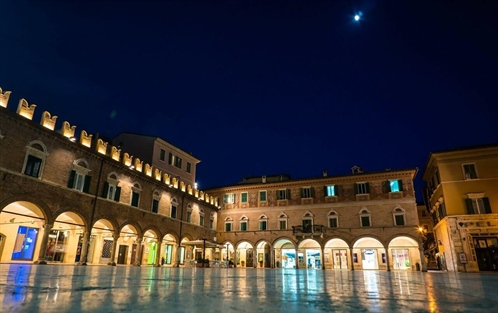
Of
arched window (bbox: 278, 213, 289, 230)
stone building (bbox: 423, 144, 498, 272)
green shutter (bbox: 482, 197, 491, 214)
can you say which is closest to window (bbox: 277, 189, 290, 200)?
arched window (bbox: 278, 213, 289, 230)

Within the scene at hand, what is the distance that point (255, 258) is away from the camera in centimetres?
3444

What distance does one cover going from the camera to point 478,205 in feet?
Answer: 79.9

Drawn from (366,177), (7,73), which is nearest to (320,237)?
(366,177)

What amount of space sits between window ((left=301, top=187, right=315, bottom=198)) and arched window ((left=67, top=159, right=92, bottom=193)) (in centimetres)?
2177

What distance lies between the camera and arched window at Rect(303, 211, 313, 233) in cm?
3266

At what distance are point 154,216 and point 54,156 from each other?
389 inches

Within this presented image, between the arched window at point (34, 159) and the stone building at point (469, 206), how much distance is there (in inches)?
1141

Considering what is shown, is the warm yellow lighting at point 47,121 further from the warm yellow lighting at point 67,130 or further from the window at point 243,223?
the window at point 243,223

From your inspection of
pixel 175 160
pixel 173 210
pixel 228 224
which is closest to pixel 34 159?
pixel 173 210

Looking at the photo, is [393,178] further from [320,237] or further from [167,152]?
[167,152]

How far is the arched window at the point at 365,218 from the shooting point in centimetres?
3111

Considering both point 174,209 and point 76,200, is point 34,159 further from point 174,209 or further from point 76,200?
point 174,209

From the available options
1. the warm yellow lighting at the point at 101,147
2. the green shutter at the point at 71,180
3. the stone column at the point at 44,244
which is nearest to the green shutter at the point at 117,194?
the warm yellow lighting at the point at 101,147

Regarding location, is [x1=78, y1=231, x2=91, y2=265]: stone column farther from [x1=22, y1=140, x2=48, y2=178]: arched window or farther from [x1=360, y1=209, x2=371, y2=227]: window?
[x1=360, y1=209, x2=371, y2=227]: window
